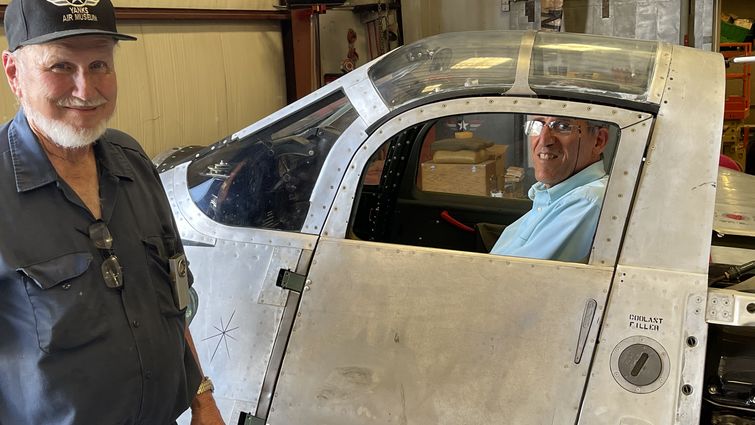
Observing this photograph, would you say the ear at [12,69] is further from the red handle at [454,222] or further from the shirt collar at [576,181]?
the red handle at [454,222]

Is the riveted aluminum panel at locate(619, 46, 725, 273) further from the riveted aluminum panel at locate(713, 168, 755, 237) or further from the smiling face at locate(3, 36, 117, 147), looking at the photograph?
the smiling face at locate(3, 36, 117, 147)

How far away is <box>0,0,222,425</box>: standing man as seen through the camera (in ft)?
4.65

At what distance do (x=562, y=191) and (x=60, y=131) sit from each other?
5.24 feet

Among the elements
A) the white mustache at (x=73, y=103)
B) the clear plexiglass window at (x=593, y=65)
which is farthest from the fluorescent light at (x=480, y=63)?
the white mustache at (x=73, y=103)

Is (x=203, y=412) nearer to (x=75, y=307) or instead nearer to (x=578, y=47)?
(x=75, y=307)

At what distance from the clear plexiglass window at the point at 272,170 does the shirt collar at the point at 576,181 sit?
28.9 inches

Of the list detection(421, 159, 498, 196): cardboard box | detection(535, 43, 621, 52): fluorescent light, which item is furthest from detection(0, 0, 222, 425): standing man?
detection(421, 159, 498, 196): cardboard box

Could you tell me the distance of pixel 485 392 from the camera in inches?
81.7

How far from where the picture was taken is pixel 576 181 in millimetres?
2363

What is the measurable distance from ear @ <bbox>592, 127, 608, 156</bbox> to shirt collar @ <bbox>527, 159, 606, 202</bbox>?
0.04 meters

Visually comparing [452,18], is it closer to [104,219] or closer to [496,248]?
[496,248]

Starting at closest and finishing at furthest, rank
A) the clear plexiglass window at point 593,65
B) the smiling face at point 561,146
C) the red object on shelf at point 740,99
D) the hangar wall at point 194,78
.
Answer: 1. the clear plexiglass window at point 593,65
2. the smiling face at point 561,146
3. the hangar wall at point 194,78
4. the red object on shelf at point 740,99

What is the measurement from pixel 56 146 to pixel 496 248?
Result: 57.6 inches

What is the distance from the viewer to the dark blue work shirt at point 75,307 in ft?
4.64
